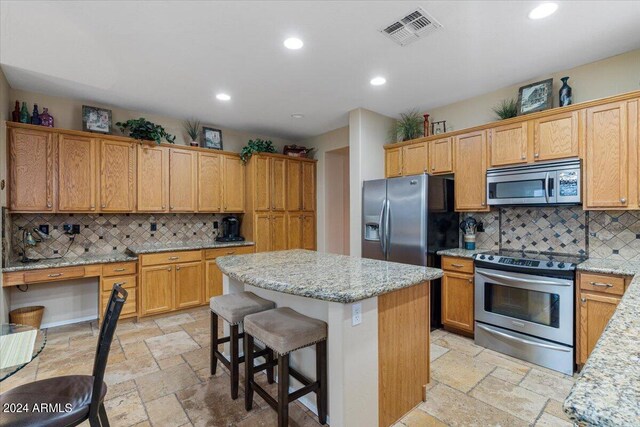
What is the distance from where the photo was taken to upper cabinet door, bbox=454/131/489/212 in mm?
3350

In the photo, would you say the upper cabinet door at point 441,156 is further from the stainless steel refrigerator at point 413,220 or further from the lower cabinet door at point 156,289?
the lower cabinet door at point 156,289

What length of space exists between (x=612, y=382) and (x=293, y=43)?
2.72 meters

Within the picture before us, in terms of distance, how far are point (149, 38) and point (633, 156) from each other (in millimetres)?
4100

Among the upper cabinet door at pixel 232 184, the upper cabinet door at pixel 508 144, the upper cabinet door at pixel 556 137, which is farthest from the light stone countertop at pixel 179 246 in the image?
the upper cabinet door at pixel 556 137

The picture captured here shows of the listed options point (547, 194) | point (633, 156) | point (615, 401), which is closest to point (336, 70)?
point (547, 194)

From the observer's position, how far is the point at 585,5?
2.08 m

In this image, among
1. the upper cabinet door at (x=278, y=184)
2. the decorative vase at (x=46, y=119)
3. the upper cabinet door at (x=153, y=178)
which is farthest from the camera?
the upper cabinet door at (x=278, y=184)

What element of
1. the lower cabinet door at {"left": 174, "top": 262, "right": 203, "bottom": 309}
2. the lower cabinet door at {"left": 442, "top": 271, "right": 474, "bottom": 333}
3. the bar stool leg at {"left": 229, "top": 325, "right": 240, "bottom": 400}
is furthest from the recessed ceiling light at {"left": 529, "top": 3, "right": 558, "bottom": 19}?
the lower cabinet door at {"left": 174, "top": 262, "right": 203, "bottom": 309}

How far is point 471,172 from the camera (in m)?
3.45

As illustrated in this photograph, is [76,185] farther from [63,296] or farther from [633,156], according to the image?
[633,156]

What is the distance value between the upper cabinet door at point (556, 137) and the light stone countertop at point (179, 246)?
12.6ft

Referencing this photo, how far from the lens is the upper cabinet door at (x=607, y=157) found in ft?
8.26

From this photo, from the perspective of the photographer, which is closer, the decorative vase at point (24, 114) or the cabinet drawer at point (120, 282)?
the decorative vase at point (24, 114)

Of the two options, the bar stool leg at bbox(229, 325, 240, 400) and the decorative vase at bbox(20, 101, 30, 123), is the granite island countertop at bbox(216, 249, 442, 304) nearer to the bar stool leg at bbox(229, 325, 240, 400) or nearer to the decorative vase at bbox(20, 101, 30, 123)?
the bar stool leg at bbox(229, 325, 240, 400)
